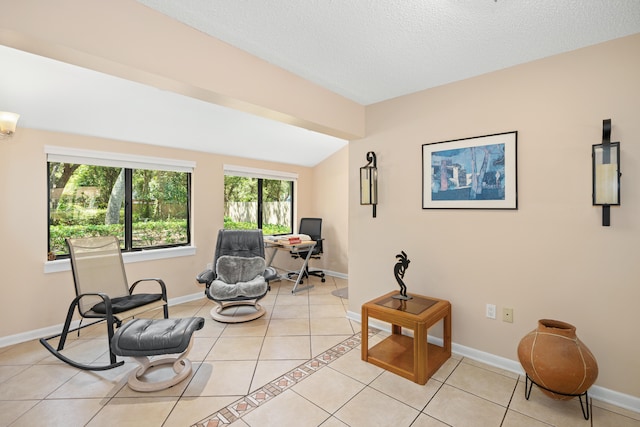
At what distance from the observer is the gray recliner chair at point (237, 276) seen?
10.6 ft

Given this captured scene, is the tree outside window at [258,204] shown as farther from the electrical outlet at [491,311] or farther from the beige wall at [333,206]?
the electrical outlet at [491,311]

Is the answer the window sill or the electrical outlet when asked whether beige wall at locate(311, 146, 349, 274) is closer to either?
the window sill

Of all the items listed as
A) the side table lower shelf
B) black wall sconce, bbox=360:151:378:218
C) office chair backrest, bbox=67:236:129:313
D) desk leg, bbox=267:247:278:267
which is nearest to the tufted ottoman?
office chair backrest, bbox=67:236:129:313

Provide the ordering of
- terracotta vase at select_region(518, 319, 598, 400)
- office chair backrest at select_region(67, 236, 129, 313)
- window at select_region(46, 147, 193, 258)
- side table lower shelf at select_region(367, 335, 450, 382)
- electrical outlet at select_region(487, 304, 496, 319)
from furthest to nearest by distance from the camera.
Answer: window at select_region(46, 147, 193, 258) < office chair backrest at select_region(67, 236, 129, 313) < electrical outlet at select_region(487, 304, 496, 319) < side table lower shelf at select_region(367, 335, 450, 382) < terracotta vase at select_region(518, 319, 598, 400)

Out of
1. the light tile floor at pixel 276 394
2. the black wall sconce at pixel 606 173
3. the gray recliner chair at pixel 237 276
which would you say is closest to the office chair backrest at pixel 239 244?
the gray recliner chair at pixel 237 276

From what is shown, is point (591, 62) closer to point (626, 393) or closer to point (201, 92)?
point (626, 393)

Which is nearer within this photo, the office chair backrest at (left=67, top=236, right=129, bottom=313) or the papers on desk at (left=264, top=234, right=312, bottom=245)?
the office chair backrest at (left=67, top=236, right=129, bottom=313)

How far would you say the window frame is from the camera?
118 inches

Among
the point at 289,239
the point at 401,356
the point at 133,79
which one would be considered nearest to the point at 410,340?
the point at 401,356

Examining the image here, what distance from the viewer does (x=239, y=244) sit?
384 centimetres

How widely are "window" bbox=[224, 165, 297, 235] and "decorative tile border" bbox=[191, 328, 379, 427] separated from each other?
9.00 ft

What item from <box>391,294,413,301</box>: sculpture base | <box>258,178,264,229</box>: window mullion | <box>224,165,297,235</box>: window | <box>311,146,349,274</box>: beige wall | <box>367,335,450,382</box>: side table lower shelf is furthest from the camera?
<box>311,146,349,274</box>: beige wall

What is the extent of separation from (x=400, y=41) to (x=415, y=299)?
1.99 metres

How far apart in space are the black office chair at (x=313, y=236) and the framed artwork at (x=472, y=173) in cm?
255
